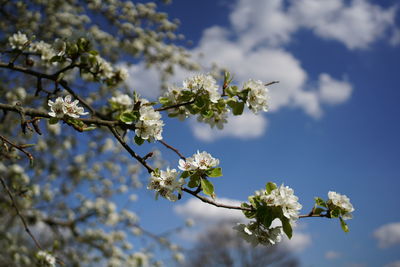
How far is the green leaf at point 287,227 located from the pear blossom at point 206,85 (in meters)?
0.62

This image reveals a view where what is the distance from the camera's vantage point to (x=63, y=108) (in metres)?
1.44

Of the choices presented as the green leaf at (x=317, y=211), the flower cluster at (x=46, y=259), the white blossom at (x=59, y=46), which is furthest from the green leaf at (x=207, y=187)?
the flower cluster at (x=46, y=259)

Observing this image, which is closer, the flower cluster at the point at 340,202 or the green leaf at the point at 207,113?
the flower cluster at the point at 340,202

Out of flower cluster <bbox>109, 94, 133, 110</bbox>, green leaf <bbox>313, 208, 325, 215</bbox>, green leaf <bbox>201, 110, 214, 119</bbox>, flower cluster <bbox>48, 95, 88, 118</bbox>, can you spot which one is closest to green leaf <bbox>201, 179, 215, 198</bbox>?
green leaf <bbox>201, 110, 214, 119</bbox>

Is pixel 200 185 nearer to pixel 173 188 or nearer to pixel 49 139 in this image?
pixel 173 188

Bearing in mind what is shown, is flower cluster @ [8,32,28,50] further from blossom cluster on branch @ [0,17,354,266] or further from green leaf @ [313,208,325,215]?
green leaf @ [313,208,325,215]

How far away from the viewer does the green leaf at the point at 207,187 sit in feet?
4.44

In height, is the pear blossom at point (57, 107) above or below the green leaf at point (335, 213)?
above

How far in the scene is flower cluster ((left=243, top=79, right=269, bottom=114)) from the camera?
5.52ft

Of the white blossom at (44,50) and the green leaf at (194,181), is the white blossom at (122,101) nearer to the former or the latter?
the white blossom at (44,50)

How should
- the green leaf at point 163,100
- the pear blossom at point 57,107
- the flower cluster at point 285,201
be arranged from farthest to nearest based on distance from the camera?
the green leaf at point 163,100 → the pear blossom at point 57,107 → the flower cluster at point 285,201

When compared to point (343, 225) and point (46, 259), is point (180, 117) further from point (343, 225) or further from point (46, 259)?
point (46, 259)

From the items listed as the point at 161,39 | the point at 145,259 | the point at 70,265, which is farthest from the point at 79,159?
the point at 161,39

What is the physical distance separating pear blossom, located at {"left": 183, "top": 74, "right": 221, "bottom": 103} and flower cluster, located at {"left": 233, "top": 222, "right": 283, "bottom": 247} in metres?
0.59
